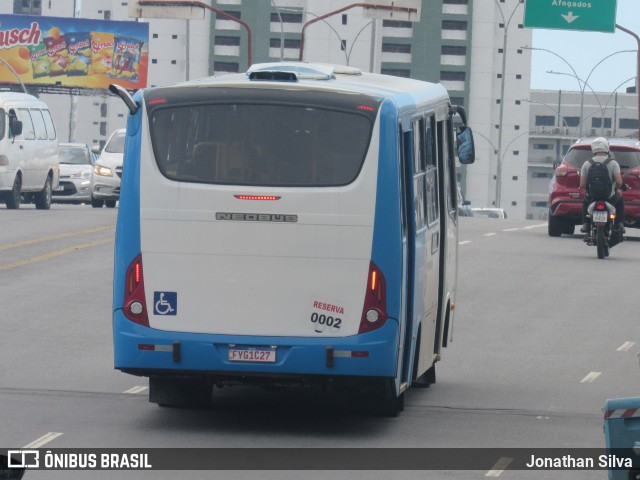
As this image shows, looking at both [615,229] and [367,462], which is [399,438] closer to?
[367,462]

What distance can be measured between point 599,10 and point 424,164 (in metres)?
42.9

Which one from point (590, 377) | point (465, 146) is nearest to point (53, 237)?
point (465, 146)

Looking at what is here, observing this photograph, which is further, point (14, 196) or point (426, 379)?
point (14, 196)

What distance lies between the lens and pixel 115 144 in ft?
132

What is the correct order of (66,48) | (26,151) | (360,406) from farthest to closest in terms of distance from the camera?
(66,48)
(26,151)
(360,406)

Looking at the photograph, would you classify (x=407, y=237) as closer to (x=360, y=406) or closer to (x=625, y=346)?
(x=360, y=406)

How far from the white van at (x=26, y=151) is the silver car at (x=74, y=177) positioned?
753 cm

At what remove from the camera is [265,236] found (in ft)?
38.0

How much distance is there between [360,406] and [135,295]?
2128mm

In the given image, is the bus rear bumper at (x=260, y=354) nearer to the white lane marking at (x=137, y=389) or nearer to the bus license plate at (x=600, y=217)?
the white lane marking at (x=137, y=389)

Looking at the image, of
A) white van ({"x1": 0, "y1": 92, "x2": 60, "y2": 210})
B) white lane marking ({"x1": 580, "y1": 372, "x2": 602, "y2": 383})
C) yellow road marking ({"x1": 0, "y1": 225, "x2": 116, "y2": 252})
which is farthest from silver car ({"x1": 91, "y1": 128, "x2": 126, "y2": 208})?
white lane marking ({"x1": 580, "y1": 372, "x2": 602, "y2": 383})

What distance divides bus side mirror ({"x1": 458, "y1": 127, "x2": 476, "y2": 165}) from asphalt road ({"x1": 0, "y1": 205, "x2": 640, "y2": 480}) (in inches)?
77.5

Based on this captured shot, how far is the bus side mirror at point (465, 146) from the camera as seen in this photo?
15250 millimetres

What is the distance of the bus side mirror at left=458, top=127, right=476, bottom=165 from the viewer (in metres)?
15.2
